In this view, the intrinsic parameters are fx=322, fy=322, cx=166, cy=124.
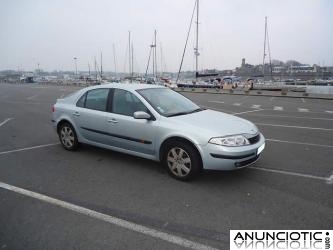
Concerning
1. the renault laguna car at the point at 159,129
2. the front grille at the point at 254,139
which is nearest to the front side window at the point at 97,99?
the renault laguna car at the point at 159,129

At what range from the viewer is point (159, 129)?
5.23 meters

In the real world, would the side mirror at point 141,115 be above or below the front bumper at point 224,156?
above

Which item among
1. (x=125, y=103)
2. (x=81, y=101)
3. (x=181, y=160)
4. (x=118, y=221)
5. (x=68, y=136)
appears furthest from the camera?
(x=68, y=136)

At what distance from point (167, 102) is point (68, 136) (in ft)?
8.02

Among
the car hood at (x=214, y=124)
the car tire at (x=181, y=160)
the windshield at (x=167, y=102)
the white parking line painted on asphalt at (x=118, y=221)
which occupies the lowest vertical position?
the white parking line painted on asphalt at (x=118, y=221)

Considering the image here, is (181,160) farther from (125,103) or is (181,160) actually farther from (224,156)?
(125,103)

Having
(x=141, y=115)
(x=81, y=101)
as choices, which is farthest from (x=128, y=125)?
(x=81, y=101)

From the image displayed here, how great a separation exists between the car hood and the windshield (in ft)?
0.81

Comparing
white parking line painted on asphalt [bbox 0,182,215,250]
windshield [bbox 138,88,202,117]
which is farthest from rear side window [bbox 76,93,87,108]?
white parking line painted on asphalt [bbox 0,182,215,250]

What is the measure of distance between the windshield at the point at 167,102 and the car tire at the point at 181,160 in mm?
A: 643

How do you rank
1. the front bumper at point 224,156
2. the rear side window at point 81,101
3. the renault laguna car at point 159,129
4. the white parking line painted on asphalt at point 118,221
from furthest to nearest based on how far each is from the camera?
the rear side window at point 81,101 → the renault laguna car at point 159,129 → the front bumper at point 224,156 → the white parking line painted on asphalt at point 118,221

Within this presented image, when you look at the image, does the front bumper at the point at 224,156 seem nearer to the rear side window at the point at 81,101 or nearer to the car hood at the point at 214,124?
the car hood at the point at 214,124

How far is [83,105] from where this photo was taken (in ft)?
21.8

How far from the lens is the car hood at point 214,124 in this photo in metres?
4.89
